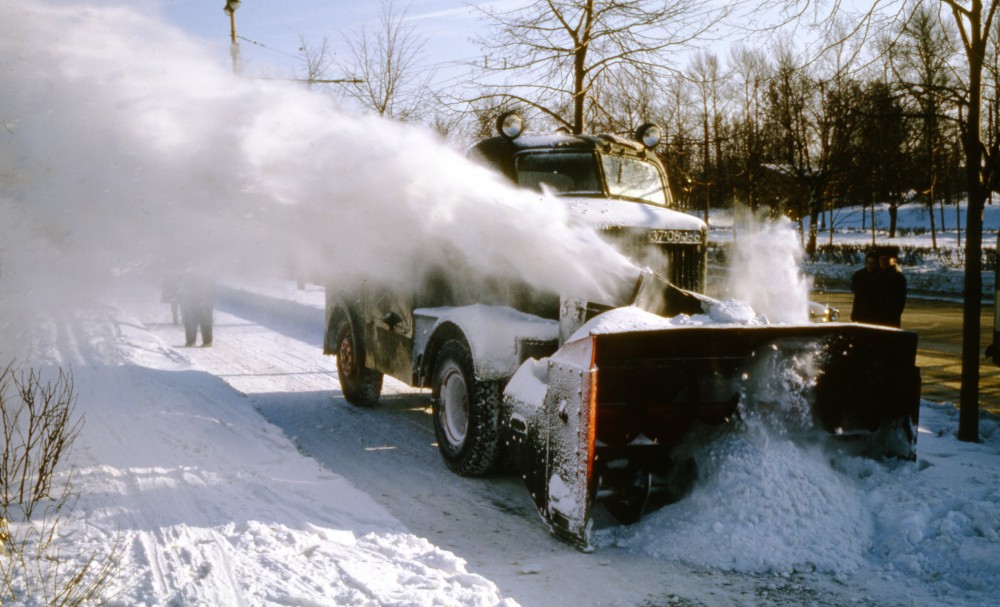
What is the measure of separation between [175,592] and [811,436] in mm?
3913

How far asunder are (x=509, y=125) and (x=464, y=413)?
270 cm

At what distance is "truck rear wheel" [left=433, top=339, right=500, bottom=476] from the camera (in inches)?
233

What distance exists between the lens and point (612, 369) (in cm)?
473

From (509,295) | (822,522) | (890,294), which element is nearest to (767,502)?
(822,522)

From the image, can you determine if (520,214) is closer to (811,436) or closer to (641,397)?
(641,397)

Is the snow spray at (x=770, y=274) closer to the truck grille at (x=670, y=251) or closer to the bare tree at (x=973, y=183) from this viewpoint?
the truck grille at (x=670, y=251)

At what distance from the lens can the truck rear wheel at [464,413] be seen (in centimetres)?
591

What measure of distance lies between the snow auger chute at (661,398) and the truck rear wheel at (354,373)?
372 centimetres

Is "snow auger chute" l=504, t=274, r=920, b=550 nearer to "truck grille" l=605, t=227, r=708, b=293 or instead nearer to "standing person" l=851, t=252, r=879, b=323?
"truck grille" l=605, t=227, r=708, b=293

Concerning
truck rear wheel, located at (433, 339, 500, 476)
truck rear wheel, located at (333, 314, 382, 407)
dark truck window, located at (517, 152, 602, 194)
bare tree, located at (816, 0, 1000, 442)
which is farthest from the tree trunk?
truck rear wheel, located at (333, 314, 382, 407)

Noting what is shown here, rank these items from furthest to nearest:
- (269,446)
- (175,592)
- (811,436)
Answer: (269,446), (811,436), (175,592)

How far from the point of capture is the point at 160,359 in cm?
1170

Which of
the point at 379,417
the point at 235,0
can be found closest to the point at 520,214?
the point at 379,417

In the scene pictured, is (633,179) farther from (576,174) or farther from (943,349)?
(943,349)
